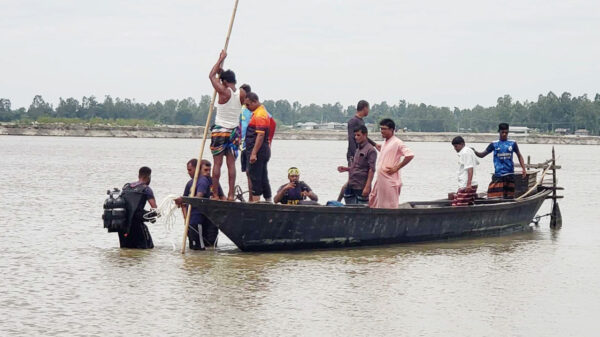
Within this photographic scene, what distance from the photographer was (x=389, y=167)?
14.0 metres

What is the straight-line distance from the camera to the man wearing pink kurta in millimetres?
13984

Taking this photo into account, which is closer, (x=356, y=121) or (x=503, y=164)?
(x=356, y=121)

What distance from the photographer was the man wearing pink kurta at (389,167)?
14.0m

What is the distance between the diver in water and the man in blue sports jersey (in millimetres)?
6238

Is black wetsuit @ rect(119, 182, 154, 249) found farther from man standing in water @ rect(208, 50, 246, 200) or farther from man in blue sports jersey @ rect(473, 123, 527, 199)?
man in blue sports jersey @ rect(473, 123, 527, 199)

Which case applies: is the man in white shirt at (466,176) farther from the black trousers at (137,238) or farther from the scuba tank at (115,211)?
the scuba tank at (115,211)

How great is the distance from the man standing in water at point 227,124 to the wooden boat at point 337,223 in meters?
0.81

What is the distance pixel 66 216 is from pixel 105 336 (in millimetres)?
11257

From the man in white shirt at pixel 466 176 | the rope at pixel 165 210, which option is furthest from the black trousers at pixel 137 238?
the man in white shirt at pixel 466 176

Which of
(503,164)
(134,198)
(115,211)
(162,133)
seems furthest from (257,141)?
(162,133)

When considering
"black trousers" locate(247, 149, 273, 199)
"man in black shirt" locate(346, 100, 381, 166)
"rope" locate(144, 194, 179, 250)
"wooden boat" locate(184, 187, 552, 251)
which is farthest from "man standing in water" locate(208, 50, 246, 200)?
"man in black shirt" locate(346, 100, 381, 166)

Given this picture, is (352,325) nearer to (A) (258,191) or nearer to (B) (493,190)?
(A) (258,191)

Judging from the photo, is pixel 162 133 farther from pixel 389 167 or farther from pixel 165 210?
pixel 165 210

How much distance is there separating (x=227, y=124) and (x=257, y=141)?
0.49 m
